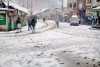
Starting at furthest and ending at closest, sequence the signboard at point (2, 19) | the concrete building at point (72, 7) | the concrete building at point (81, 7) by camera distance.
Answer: the concrete building at point (72, 7)
the concrete building at point (81, 7)
the signboard at point (2, 19)

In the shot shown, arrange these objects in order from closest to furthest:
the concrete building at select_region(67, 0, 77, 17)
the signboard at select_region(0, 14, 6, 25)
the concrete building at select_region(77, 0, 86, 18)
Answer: the signboard at select_region(0, 14, 6, 25), the concrete building at select_region(77, 0, 86, 18), the concrete building at select_region(67, 0, 77, 17)

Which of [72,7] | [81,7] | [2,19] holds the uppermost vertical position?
[72,7]

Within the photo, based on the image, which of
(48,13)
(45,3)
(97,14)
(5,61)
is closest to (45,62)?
(5,61)

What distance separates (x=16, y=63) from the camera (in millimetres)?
5086

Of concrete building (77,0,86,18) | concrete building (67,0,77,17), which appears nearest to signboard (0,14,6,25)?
concrete building (77,0,86,18)

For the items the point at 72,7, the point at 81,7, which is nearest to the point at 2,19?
the point at 81,7

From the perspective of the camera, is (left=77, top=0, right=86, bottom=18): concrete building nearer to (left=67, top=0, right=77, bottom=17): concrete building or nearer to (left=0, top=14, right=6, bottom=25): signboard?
(left=67, top=0, right=77, bottom=17): concrete building

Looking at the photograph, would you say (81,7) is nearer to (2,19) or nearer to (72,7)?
(72,7)

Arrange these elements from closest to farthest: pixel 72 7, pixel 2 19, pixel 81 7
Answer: pixel 2 19 < pixel 81 7 < pixel 72 7

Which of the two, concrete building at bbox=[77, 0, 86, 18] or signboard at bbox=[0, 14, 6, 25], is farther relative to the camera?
concrete building at bbox=[77, 0, 86, 18]

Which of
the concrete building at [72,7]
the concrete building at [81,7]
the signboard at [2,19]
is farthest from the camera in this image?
the concrete building at [72,7]

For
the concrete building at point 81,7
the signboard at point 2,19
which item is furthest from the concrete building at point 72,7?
the signboard at point 2,19

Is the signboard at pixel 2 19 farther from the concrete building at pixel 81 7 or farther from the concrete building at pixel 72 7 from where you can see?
the concrete building at pixel 72 7

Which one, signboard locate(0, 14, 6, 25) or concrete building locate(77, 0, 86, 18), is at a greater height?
concrete building locate(77, 0, 86, 18)
